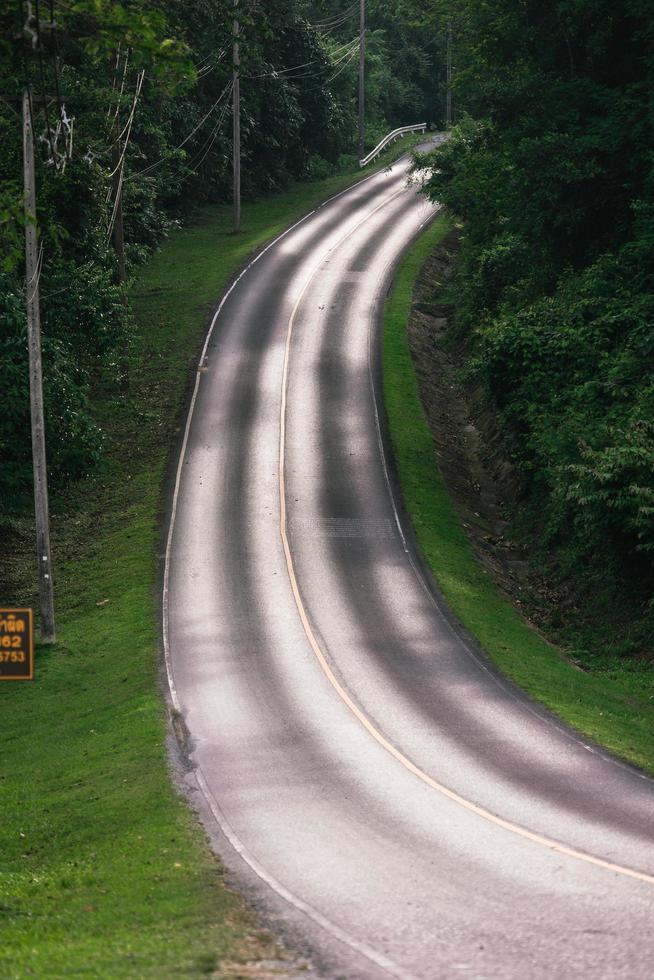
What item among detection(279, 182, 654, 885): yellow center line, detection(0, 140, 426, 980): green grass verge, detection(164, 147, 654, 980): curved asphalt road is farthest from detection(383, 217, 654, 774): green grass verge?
detection(0, 140, 426, 980): green grass verge

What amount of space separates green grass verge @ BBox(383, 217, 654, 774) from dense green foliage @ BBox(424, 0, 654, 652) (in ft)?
6.46

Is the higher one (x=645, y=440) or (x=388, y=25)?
(x=388, y=25)

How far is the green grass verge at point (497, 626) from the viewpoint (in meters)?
22.0

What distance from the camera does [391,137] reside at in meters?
89.2

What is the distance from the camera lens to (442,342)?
51062 mm

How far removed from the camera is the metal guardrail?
274 ft

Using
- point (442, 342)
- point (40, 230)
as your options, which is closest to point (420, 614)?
point (40, 230)

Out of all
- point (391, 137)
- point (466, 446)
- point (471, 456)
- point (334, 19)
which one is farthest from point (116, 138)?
point (334, 19)

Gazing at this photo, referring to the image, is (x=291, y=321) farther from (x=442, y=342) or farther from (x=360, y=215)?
(x=360, y=215)

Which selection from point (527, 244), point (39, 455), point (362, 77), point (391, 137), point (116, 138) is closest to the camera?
point (39, 455)

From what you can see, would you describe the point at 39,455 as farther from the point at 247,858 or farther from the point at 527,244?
the point at 527,244

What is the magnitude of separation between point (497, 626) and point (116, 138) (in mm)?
21850

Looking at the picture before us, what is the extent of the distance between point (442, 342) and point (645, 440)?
78.3 ft

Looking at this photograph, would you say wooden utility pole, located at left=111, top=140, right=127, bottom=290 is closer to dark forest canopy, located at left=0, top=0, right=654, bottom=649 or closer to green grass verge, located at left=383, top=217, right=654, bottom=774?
dark forest canopy, located at left=0, top=0, right=654, bottom=649
